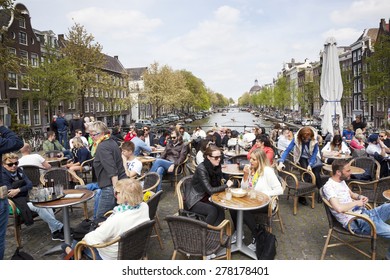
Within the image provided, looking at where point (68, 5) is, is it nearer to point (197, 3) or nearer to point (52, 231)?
point (197, 3)

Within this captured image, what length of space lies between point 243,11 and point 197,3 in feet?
2.71

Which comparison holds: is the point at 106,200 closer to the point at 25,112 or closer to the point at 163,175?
the point at 163,175

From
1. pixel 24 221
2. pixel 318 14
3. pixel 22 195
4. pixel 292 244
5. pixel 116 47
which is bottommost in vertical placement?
pixel 292 244

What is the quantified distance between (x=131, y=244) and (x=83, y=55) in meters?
20.8

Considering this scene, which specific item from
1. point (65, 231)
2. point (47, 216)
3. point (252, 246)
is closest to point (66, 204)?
point (65, 231)

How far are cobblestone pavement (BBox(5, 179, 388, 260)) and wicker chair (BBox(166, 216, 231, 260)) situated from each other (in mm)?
670

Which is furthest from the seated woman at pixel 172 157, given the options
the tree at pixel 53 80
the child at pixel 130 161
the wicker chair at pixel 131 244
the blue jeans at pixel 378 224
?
the tree at pixel 53 80

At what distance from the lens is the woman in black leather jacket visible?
155 inches

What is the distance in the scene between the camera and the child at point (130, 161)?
16.5 ft

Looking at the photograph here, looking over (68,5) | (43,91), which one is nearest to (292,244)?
(68,5)

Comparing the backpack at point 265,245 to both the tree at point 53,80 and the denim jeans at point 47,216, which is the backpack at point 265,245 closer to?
the denim jeans at point 47,216

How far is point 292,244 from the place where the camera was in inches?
165

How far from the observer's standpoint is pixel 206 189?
12.9ft

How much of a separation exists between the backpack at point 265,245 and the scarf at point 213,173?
84 centimetres
